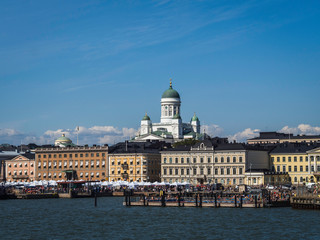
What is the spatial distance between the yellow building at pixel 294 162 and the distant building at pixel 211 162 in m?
2.02

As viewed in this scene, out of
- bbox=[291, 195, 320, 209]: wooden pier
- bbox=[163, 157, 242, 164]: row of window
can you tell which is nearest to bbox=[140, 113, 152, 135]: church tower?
bbox=[163, 157, 242, 164]: row of window

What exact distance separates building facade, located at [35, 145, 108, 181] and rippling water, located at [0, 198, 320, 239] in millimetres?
55928

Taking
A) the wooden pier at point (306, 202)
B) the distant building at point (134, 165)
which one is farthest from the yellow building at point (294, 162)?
the wooden pier at point (306, 202)

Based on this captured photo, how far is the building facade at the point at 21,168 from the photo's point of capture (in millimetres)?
150625

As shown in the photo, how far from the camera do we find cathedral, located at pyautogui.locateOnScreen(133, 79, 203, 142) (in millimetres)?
181750

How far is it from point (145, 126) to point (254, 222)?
12512 cm

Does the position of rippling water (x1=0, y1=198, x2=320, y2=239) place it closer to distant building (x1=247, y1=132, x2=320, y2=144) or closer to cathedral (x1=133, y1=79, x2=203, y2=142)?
distant building (x1=247, y1=132, x2=320, y2=144)

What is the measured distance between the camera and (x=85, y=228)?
63094 mm

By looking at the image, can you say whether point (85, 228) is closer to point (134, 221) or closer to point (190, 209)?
point (134, 221)

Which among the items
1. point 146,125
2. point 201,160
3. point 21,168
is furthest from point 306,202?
point 146,125

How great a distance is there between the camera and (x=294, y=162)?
12681cm

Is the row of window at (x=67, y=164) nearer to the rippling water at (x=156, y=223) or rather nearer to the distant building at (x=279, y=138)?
the distant building at (x=279, y=138)

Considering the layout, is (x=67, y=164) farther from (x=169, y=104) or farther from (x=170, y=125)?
(x=169, y=104)

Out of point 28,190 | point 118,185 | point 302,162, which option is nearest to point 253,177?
point 302,162
